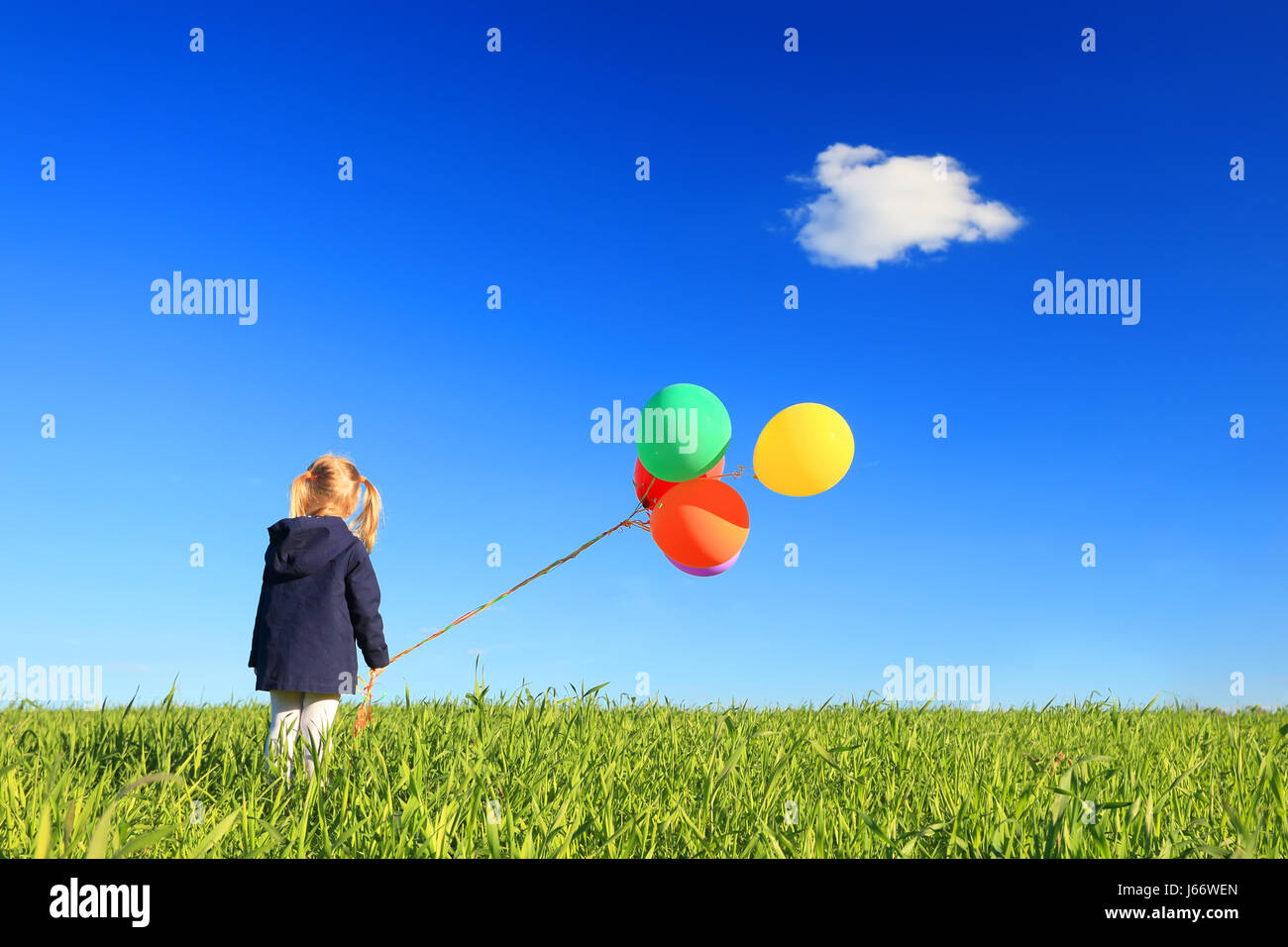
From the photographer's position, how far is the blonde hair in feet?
17.6

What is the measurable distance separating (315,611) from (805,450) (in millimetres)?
3048

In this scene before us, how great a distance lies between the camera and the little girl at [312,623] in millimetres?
4930

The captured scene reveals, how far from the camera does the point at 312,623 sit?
500 cm

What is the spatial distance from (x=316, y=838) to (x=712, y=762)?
6.88ft

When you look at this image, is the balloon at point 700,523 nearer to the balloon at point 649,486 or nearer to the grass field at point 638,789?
the balloon at point 649,486

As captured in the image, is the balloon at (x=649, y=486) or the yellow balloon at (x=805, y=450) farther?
the balloon at (x=649, y=486)

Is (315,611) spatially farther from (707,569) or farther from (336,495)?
(707,569)

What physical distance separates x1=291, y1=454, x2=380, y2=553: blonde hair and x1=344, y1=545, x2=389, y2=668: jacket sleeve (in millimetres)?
224

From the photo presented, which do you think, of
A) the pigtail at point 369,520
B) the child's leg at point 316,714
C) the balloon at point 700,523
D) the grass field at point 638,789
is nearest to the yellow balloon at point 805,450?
the balloon at point 700,523

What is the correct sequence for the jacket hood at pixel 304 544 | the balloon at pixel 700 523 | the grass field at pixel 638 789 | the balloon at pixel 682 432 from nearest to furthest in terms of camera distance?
the grass field at pixel 638 789 → the jacket hood at pixel 304 544 → the balloon at pixel 682 432 → the balloon at pixel 700 523

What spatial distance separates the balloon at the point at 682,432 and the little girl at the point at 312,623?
1845mm
